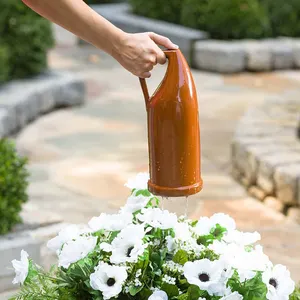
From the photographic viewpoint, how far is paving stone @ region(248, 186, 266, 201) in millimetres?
5238

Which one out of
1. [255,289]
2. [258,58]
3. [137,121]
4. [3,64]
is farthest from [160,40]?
[258,58]

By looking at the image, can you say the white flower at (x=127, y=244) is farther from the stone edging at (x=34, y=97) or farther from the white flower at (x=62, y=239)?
the stone edging at (x=34, y=97)

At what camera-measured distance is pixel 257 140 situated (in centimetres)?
575

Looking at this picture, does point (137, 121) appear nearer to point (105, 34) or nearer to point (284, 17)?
point (284, 17)

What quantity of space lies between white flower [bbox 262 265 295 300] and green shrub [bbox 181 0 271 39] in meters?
8.82

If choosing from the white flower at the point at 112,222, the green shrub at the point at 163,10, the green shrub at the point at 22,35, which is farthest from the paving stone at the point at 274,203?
the green shrub at the point at 163,10

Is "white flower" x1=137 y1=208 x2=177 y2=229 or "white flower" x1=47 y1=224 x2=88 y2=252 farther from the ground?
"white flower" x1=137 y1=208 x2=177 y2=229

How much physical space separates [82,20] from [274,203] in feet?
11.0

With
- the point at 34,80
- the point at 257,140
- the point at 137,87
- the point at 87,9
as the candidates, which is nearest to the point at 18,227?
the point at 87,9

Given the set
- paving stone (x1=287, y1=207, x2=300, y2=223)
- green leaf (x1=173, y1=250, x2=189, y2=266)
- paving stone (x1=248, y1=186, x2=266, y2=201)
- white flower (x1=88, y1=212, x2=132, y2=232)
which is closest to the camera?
green leaf (x1=173, y1=250, x2=189, y2=266)

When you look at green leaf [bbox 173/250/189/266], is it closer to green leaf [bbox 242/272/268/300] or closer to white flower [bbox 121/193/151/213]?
green leaf [bbox 242/272/268/300]

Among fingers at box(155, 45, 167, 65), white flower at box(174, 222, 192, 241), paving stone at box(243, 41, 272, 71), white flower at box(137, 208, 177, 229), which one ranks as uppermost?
fingers at box(155, 45, 167, 65)

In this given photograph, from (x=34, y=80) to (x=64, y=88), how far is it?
33cm

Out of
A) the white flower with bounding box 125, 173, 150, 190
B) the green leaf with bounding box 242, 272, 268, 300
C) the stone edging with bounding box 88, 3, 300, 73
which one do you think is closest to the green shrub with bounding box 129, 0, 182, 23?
the stone edging with bounding box 88, 3, 300, 73
